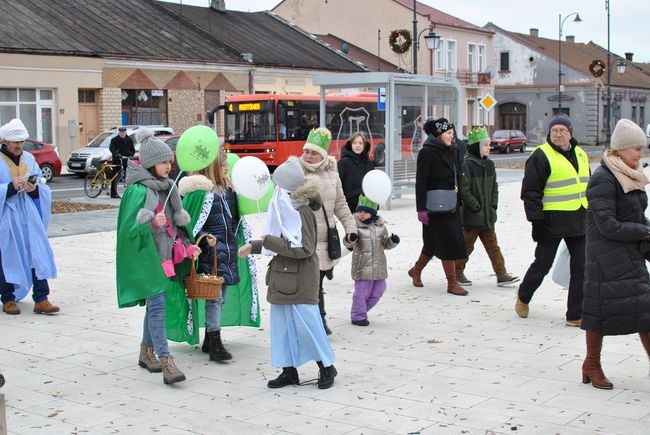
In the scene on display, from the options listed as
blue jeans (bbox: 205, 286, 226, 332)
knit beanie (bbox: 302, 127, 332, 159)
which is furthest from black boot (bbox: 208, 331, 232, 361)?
knit beanie (bbox: 302, 127, 332, 159)

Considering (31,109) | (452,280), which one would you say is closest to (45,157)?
(31,109)

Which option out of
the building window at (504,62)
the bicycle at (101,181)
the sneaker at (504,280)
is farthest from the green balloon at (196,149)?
the building window at (504,62)

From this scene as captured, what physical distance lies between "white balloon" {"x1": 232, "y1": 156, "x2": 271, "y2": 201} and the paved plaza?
129 centimetres

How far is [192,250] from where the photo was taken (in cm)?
657

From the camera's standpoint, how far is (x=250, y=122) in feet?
103

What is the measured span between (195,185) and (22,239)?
8.99ft

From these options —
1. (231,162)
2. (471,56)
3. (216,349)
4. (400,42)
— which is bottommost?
(216,349)

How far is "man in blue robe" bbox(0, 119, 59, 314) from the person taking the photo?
8.68m

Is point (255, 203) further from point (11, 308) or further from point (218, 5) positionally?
point (218, 5)

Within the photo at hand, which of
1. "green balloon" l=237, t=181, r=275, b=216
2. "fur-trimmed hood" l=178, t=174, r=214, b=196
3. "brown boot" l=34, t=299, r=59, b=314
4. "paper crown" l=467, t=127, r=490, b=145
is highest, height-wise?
"paper crown" l=467, t=127, r=490, b=145

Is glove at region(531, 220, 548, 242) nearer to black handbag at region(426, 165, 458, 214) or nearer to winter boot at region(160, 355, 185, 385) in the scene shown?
black handbag at region(426, 165, 458, 214)

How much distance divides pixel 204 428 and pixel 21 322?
3.68 m

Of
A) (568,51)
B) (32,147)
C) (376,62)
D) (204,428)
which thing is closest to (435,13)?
(376,62)

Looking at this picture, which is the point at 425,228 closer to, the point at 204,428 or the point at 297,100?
the point at 204,428
